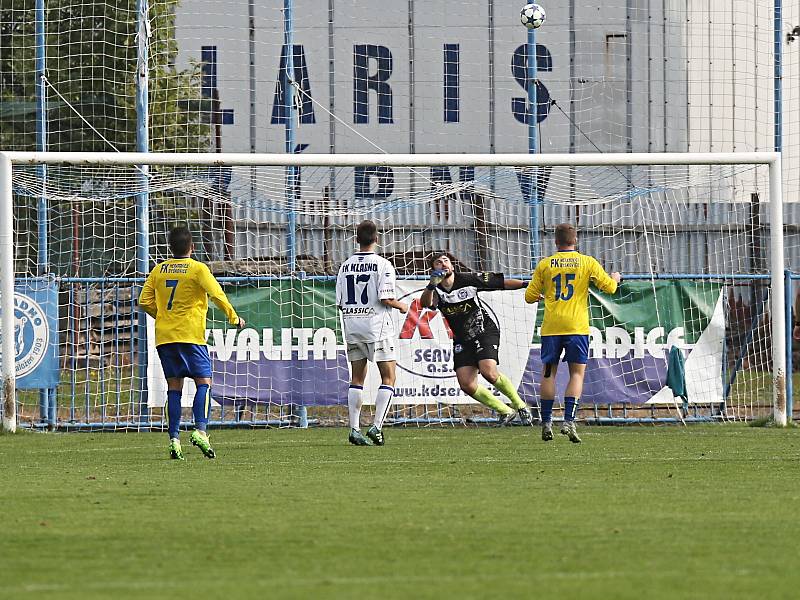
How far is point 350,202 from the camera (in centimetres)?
1709

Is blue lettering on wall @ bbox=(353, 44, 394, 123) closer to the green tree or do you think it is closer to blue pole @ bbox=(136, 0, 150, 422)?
the green tree

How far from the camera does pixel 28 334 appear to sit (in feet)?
48.2

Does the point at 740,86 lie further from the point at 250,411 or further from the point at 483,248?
the point at 250,411

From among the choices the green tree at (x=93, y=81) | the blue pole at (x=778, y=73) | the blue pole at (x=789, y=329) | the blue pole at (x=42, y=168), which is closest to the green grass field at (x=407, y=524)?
the blue pole at (x=42, y=168)

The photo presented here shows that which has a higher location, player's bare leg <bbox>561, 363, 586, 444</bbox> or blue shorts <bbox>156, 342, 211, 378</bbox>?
blue shorts <bbox>156, 342, 211, 378</bbox>

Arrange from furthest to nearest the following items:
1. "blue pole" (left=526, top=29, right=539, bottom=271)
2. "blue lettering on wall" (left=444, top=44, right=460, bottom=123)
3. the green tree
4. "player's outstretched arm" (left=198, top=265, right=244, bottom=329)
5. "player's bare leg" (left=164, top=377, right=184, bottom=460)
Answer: "blue lettering on wall" (left=444, top=44, right=460, bottom=123), the green tree, "blue pole" (left=526, top=29, right=539, bottom=271), "player's bare leg" (left=164, top=377, right=184, bottom=460), "player's outstretched arm" (left=198, top=265, right=244, bottom=329)

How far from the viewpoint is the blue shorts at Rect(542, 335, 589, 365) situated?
12047 millimetres

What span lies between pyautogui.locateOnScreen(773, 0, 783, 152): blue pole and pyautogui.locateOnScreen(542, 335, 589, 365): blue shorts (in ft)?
19.4

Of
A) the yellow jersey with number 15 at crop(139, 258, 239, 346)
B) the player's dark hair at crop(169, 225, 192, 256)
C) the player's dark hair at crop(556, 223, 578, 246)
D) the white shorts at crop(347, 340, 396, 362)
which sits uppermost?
the player's dark hair at crop(556, 223, 578, 246)

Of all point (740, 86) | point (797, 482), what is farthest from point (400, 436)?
point (740, 86)

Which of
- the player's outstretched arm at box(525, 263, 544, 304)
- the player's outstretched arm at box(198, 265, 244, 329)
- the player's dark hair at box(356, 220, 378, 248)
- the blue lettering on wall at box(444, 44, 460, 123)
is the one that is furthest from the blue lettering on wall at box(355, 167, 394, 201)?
the player's outstretched arm at box(198, 265, 244, 329)

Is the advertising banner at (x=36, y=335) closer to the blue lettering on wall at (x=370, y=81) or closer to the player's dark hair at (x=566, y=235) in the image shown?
the player's dark hair at (x=566, y=235)

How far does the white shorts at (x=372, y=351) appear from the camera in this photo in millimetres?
12117

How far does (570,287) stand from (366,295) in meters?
1.84
